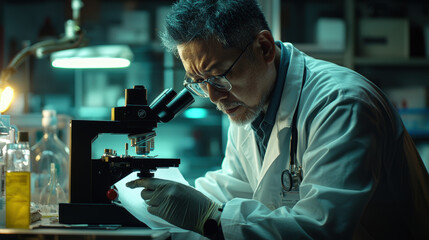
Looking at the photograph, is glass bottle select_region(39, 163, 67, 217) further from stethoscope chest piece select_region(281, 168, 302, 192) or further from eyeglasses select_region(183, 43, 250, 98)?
stethoscope chest piece select_region(281, 168, 302, 192)

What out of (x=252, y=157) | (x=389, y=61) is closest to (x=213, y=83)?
(x=252, y=157)

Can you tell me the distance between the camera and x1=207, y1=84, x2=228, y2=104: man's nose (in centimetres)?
A: 144

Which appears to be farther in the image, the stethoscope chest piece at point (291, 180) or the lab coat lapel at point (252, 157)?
the lab coat lapel at point (252, 157)

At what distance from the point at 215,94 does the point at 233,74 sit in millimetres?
85

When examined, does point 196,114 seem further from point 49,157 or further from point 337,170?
point 337,170

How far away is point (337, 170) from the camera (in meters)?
1.11

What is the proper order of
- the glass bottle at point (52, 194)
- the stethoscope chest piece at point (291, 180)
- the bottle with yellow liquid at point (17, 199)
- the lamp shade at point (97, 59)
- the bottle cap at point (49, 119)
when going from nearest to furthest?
the bottle with yellow liquid at point (17, 199) → the stethoscope chest piece at point (291, 180) → the glass bottle at point (52, 194) → the bottle cap at point (49, 119) → the lamp shade at point (97, 59)

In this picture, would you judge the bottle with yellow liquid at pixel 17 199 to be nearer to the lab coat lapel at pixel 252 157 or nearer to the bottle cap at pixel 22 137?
the bottle cap at pixel 22 137

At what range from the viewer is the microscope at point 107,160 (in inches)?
48.6

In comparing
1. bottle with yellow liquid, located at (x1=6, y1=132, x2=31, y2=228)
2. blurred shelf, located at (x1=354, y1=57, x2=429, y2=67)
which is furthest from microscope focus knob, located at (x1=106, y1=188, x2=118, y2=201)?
blurred shelf, located at (x1=354, y1=57, x2=429, y2=67)

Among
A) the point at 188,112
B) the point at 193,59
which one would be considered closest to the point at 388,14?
the point at 188,112

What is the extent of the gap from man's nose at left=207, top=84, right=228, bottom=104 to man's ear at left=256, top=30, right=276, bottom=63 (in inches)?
7.1

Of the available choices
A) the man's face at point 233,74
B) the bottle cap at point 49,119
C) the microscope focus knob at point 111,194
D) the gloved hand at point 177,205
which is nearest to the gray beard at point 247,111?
the man's face at point 233,74

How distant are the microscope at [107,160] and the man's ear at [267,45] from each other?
1.18 ft
